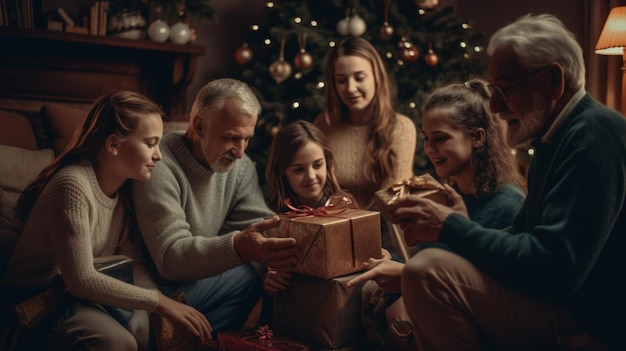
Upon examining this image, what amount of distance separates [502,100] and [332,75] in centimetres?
171

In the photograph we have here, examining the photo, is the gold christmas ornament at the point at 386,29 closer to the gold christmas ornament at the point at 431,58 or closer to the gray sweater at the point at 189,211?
the gold christmas ornament at the point at 431,58

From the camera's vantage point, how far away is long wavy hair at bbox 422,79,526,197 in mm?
2283

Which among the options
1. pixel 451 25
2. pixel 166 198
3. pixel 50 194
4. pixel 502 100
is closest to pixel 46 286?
pixel 50 194

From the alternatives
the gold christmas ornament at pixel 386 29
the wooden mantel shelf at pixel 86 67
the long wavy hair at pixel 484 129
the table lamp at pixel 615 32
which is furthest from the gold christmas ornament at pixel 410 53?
the long wavy hair at pixel 484 129

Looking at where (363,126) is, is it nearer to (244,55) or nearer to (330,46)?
(330,46)

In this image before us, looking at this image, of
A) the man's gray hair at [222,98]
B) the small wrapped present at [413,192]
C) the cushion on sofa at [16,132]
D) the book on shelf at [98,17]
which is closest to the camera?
the small wrapped present at [413,192]

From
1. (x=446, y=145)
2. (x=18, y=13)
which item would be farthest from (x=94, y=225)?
(x=18, y=13)

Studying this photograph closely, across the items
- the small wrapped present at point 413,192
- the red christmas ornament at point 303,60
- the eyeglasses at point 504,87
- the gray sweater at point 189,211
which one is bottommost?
the gray sweater at point 189,211

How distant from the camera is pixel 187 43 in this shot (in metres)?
4.07

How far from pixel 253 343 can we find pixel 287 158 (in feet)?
2.84

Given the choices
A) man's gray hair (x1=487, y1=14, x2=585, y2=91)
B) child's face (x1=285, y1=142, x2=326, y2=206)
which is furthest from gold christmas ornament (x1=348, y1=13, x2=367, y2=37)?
man's gray hair (x1=487, y1=14, x2=585, y2=91)

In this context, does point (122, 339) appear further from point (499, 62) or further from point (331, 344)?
point (499, 62)

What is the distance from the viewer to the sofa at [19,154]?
2.18m

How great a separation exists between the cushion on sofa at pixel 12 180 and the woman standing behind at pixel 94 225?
0.13 m
